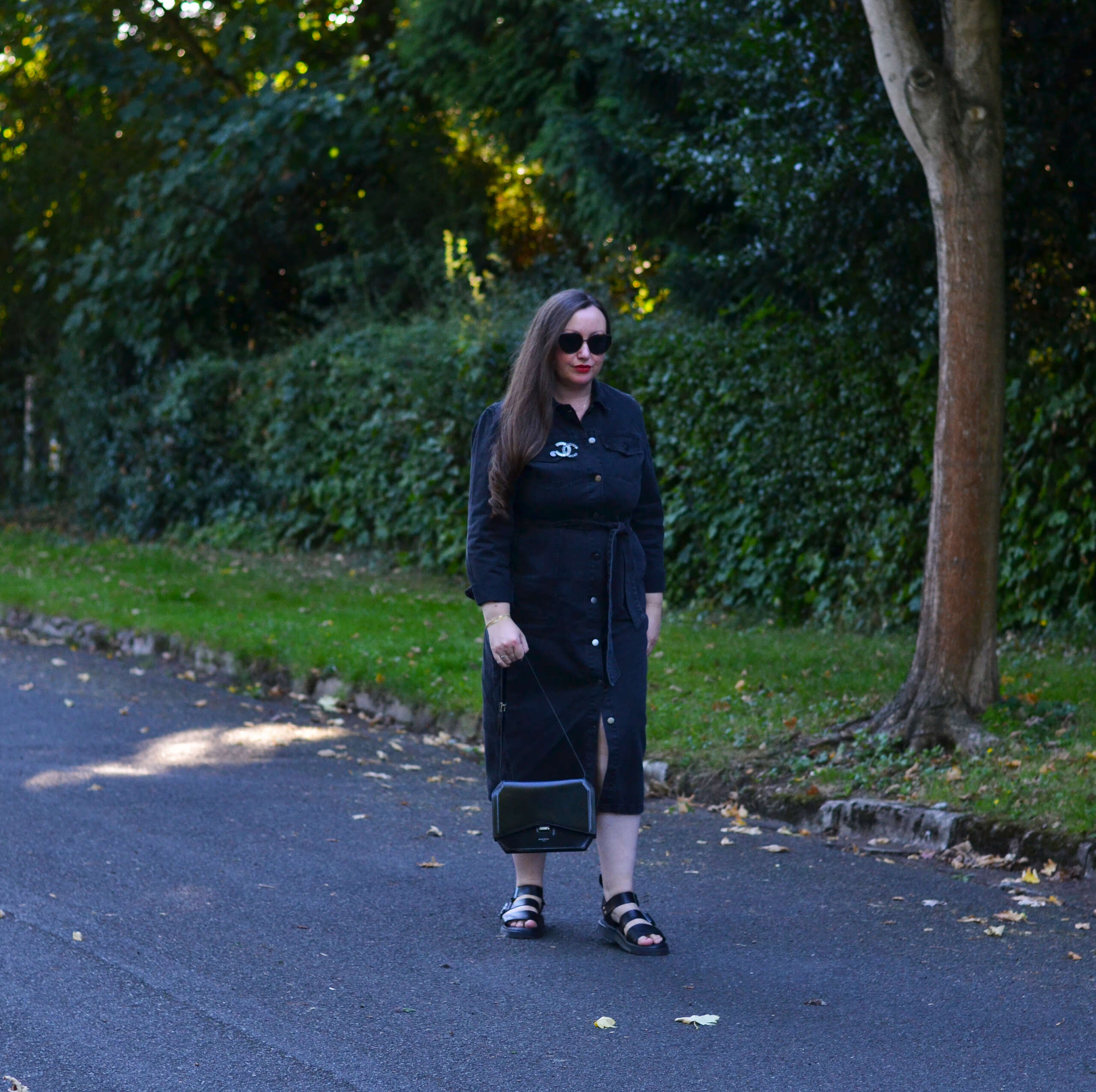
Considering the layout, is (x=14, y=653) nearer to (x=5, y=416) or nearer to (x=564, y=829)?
(x=564, y=829)

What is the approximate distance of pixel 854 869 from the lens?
18.7ft

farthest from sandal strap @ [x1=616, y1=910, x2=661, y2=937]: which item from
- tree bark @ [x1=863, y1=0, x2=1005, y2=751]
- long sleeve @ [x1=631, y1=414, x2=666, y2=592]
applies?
tree bark @ [x1=863, y1=0, x2=1005, y2=751]

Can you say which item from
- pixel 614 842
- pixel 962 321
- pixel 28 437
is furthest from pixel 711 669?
pixel 28 437

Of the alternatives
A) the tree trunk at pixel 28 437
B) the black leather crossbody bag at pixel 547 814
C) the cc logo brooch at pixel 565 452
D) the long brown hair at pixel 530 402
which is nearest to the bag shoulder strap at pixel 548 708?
the black leather crossbody bag at pixel 547 814

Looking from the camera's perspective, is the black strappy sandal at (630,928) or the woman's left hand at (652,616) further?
the woman's left hand at (652,616)

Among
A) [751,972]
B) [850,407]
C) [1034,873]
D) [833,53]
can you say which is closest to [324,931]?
[751,972]

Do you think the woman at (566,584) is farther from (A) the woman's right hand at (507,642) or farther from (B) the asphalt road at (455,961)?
(B) the asphalt road at (455,961)

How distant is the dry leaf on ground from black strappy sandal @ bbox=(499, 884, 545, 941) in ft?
2.86

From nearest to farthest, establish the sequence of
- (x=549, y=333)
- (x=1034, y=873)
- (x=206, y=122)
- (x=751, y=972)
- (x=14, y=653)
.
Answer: (x=751, y=972), (x=549, y=333), (x=1034, y=873), (x=14, y=653), (x=206, y=122)

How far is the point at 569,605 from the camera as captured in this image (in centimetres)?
471

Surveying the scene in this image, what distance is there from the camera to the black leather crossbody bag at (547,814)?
15.2ft

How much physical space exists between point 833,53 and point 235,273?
43.2ft

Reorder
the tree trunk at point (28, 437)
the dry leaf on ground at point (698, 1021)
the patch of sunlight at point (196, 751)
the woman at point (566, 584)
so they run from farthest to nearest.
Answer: the tree trunk at point (28, 437) < the patch of sunlight at point (196, 751) < the woman at point (566, 584) < the dry leaf on ground at point (698, 1021)

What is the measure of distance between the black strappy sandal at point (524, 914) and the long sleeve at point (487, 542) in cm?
102
